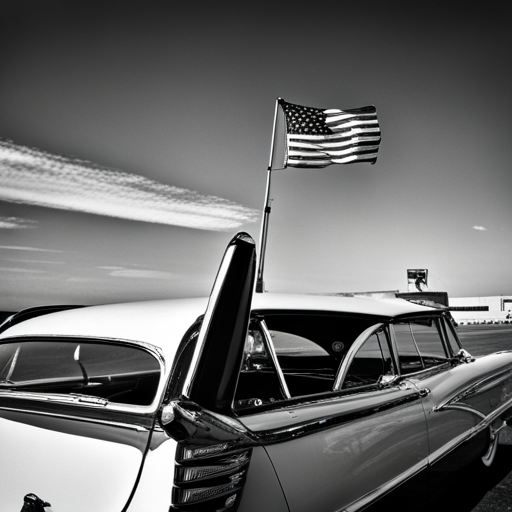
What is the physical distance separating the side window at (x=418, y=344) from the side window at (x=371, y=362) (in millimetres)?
98

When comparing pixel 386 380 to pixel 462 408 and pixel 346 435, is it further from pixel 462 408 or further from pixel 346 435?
pixel 462 408

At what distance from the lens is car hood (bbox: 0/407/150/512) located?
1.51m

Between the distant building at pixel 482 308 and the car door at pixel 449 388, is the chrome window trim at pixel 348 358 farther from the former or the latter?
the distant building at pixel 482 308

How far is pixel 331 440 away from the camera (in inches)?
76.7

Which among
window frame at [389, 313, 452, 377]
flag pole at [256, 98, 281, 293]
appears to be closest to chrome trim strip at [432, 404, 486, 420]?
window frame at [389, 313, 452, 377]

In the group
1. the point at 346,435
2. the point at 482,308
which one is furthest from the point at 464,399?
the point at 482,308

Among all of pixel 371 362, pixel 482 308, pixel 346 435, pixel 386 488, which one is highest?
pixel 371 362

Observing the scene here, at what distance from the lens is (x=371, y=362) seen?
3.35 m

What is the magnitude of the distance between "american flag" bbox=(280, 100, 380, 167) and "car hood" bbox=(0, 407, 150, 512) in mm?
8441

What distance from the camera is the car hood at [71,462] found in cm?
151

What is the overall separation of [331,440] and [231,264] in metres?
0.94

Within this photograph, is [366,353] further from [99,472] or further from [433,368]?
[99,472]

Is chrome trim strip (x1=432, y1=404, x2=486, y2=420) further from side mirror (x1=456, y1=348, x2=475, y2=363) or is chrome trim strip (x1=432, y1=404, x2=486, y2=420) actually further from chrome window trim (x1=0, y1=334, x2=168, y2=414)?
chrome window trim (x1=0, y1=334, x2=168, y2=414)

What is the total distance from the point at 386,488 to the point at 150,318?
1.33 metres
